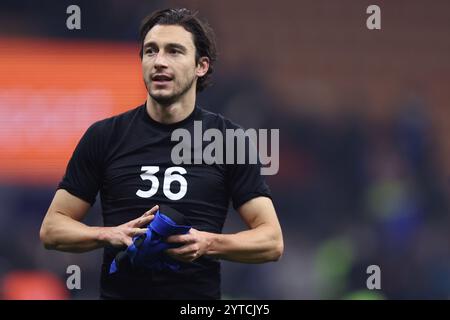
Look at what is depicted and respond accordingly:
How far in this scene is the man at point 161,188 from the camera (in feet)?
10.6

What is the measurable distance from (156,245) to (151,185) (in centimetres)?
35

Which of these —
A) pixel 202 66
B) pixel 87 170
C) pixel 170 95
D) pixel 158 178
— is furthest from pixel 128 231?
pixel 202 66

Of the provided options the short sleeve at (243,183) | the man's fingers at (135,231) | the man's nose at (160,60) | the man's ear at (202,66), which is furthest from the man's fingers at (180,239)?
the man's ear at (202,66)

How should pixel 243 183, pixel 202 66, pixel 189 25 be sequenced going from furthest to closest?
pixel 202 66
pixel 189 25
pixel 243 183

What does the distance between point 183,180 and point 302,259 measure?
3.12 metres

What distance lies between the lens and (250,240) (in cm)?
333

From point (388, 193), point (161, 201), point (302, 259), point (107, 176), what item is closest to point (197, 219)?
point (161, 201)

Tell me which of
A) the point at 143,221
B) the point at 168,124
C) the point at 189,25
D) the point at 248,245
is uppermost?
the point at 189,25

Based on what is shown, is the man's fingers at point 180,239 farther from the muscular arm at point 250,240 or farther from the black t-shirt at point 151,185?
the black t-shirt at point 151,185

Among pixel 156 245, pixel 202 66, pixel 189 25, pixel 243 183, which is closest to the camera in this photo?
pixel 156 245

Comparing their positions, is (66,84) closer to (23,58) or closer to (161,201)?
(23,58)

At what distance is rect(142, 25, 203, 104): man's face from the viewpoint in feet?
11.0

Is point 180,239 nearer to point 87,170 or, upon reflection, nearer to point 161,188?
point 161,188

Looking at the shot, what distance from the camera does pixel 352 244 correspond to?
20.7 ft
